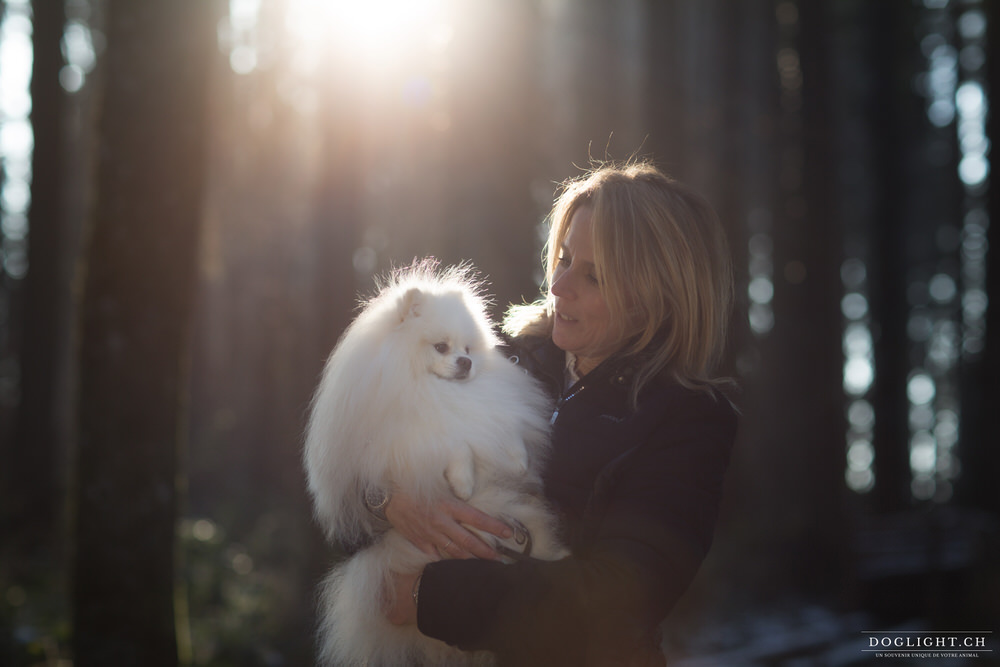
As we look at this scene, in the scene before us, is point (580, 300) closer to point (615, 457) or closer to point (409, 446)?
point (615, 457)

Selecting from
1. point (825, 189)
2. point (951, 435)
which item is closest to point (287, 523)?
point (825, 189)

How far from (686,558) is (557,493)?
0.67m

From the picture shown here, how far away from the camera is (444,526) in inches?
96.3

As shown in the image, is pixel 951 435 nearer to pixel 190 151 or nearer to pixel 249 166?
pixel 249 166

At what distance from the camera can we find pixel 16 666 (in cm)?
573

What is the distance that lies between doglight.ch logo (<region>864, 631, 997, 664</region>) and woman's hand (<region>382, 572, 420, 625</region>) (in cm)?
720

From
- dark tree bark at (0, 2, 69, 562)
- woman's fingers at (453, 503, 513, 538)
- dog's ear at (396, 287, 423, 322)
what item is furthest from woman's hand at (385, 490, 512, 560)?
dark tree bark at (0, 2, 69, 562)

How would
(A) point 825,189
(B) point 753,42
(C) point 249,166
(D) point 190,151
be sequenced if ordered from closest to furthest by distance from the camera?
(D) point 190,151
(A) point 825,189
(C) point 249,166
(B) point 753,42

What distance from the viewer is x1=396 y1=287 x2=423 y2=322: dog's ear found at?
3.11 m

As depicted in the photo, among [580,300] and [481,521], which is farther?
[580,300]

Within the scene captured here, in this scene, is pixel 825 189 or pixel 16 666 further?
pixel 825 189

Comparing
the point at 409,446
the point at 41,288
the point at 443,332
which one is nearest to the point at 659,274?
the point at 443,332

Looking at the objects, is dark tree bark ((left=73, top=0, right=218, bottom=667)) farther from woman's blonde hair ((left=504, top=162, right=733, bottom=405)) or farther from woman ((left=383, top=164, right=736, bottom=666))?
woman's blonde hair ((left=504, top=162, right=733, bottom=405))

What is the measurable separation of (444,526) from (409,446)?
383 millimetres
